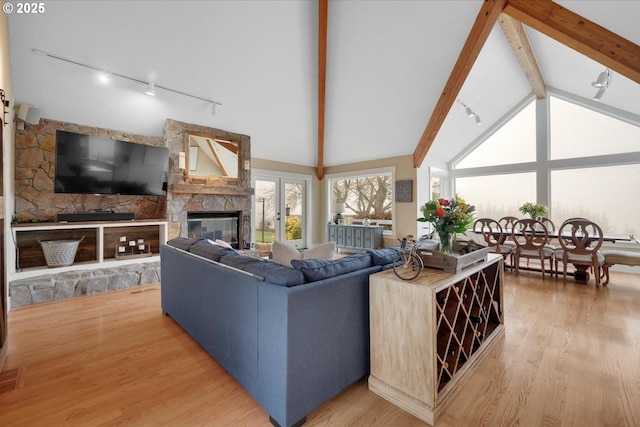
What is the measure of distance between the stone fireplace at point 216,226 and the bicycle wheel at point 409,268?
437 cm

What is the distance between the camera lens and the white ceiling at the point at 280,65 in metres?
3.33

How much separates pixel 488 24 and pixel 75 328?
5833 mm

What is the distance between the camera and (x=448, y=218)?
1939 millimetres

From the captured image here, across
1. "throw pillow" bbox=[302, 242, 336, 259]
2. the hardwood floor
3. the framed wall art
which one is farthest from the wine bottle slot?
the framed wall art

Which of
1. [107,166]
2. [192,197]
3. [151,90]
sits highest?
[151,90]

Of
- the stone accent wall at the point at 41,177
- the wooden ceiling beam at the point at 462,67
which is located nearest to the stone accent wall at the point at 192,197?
the stone accent wall at the point at 41,177

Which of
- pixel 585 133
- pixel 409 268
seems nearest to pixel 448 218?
pixel 409 268

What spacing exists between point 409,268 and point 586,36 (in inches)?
130

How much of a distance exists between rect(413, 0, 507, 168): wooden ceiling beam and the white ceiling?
98mm

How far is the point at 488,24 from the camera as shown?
11.9ft

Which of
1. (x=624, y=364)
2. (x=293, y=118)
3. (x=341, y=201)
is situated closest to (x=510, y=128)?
(x=341, y=201)

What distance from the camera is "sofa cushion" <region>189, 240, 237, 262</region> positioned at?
2.16 meters

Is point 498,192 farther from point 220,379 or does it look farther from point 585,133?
point 220,379

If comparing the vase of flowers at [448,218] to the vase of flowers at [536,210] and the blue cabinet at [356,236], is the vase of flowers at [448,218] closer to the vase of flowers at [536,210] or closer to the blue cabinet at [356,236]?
the vase of flowers at [536,210]
